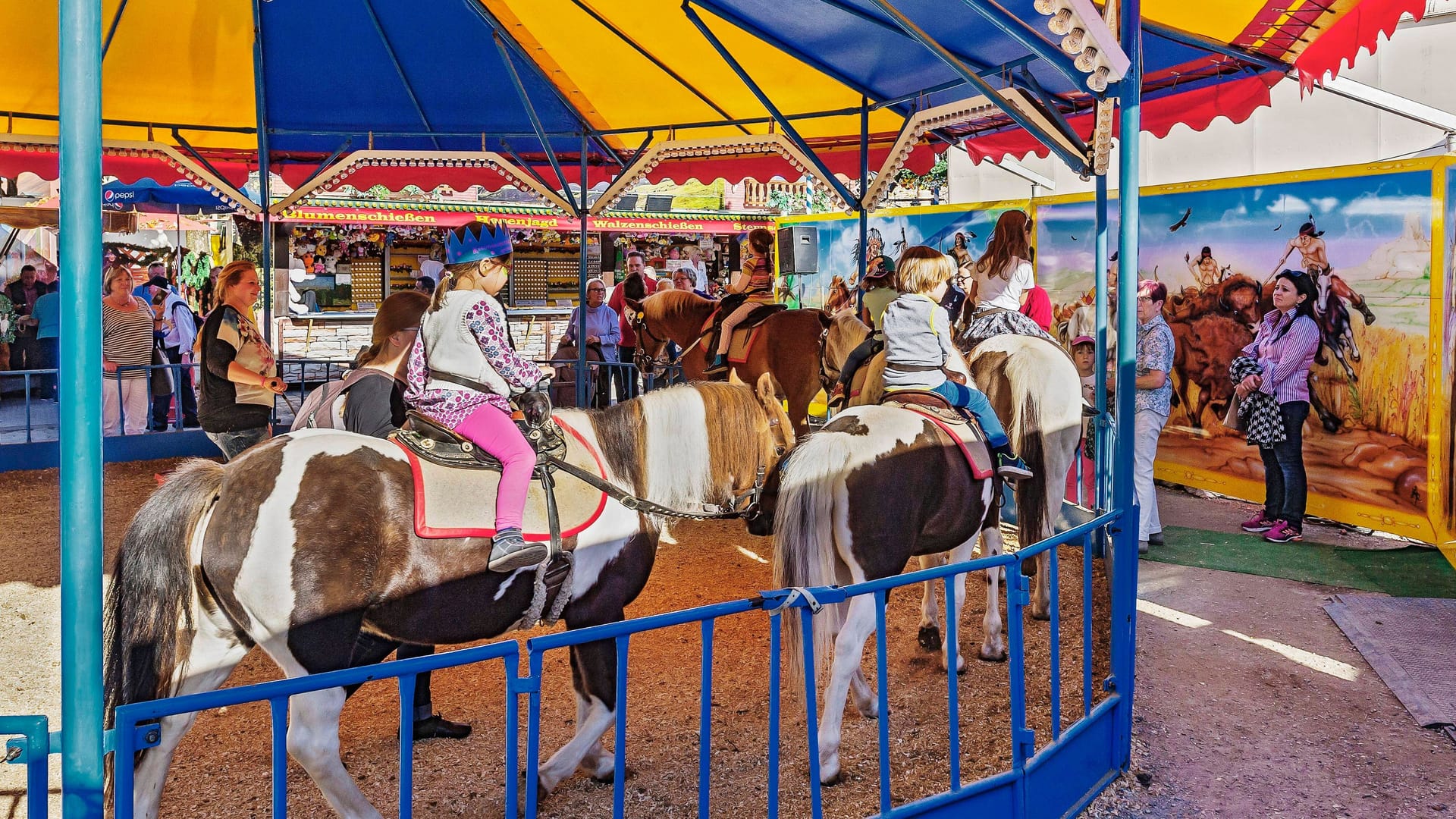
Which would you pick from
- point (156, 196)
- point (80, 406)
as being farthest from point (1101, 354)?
point (156, 196)

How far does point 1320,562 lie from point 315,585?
6640 millimetres

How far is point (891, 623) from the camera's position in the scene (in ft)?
18.9

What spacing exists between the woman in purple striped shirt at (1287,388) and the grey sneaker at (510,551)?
6.29 m

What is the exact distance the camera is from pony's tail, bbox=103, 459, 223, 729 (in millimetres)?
3059

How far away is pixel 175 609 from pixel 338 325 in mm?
18608

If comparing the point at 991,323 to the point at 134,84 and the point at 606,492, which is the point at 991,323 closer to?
the point at 606,492

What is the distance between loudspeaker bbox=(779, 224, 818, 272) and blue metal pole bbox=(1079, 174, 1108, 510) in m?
7.15

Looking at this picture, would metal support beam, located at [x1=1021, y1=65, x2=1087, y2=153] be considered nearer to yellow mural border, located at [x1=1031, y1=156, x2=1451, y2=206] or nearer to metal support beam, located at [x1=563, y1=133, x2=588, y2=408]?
yellow mural border, located at [x1=1031, y1=156, x2=1451, y2=206]

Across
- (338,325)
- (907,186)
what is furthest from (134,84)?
(907,186)

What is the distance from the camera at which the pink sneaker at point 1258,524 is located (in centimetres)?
788

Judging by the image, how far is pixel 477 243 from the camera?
3.64 metres

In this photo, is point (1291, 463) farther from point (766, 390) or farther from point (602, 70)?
point (602, 70)

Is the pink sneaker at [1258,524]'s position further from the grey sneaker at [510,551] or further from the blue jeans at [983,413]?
the grey sneaker at [510,551]

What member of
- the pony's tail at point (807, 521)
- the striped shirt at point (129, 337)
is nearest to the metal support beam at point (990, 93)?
the pony's tail at point (807, 521)
